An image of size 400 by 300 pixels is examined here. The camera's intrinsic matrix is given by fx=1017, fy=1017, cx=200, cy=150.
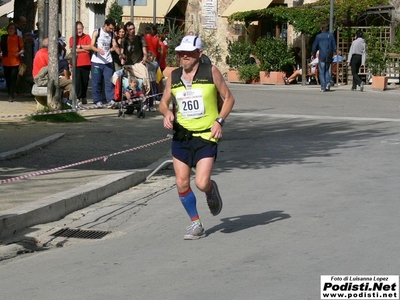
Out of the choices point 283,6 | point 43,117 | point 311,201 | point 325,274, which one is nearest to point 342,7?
point 283,6

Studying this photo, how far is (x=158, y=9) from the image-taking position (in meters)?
47.7

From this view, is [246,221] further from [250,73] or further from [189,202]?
[250,73]

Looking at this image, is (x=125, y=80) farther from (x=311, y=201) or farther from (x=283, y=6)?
(x=283, y=6)

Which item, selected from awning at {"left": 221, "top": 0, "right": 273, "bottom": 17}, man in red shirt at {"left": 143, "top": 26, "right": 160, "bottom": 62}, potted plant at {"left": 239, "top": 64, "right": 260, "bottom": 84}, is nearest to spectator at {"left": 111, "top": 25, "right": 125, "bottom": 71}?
man in red shirt at {"left": 143, "top": 26, "right": 160, "bottom": 62}

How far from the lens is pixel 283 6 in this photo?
39312mm

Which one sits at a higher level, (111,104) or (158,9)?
(158,9)

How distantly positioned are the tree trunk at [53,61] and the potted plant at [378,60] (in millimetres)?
15277

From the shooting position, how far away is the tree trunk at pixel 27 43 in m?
25.7

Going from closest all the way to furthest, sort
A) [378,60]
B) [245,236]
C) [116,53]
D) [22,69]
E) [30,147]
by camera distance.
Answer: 1. [245,236]
2. [30,147]
3. [116,53]
4. [22,69]
5. [378,60]

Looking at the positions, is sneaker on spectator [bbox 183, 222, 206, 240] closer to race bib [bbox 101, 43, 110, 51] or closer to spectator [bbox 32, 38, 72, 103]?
spectator [bbox 32, 38, 72, 103]

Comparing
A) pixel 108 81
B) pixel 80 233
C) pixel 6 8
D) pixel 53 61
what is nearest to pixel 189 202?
pixel 80 233

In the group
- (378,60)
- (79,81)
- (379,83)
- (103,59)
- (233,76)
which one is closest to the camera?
(103,59)

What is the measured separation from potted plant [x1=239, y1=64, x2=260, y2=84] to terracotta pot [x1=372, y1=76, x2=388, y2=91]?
584 centimetres

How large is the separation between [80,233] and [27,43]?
16797mm
